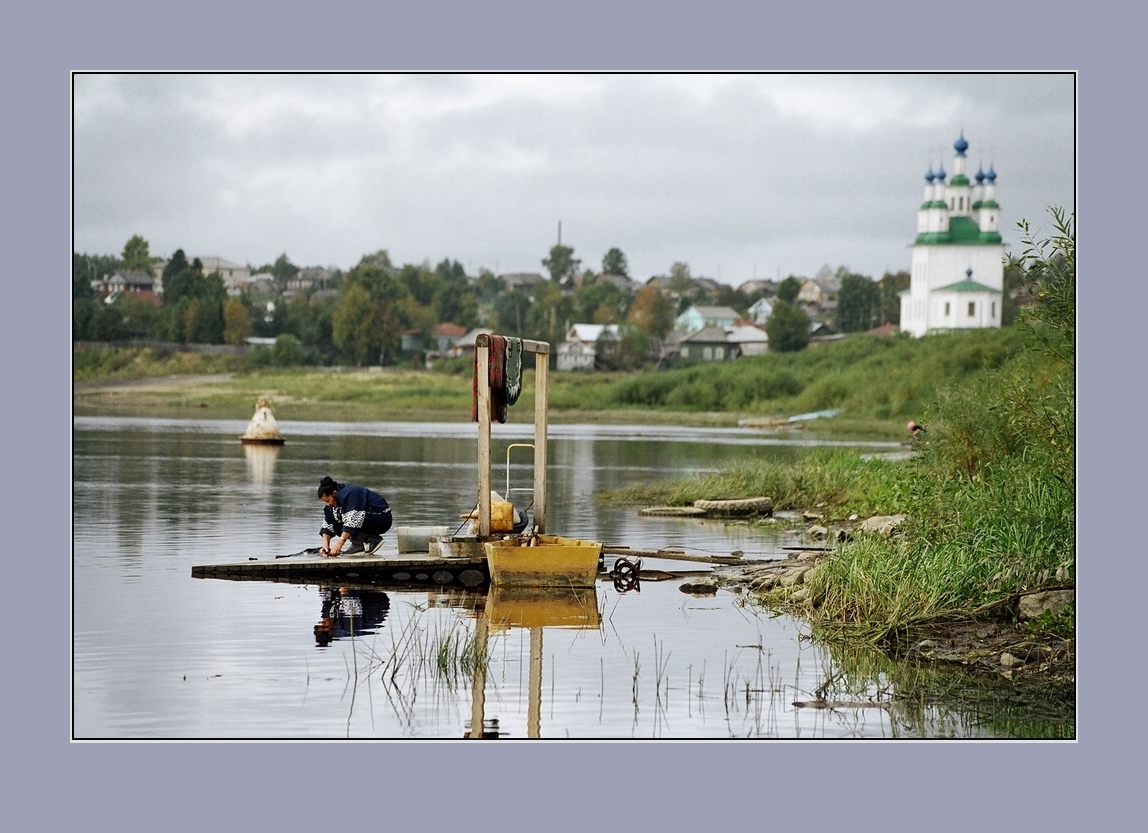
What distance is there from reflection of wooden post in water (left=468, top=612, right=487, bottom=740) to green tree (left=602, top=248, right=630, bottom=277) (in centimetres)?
5621

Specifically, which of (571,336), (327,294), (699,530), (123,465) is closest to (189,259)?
(123,465)

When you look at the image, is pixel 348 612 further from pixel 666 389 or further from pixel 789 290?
pixel 789 290

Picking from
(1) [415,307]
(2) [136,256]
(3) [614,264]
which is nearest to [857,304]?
(3) [614,264]

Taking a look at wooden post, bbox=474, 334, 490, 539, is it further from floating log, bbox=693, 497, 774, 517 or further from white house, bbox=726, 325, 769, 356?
white house, bbox=726, 325, 769, 356

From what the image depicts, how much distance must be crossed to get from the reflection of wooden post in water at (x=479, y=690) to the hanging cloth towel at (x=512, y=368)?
2854 mm

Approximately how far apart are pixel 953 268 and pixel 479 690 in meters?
50.4

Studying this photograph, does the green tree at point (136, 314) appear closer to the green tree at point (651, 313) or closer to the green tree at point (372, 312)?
the green tree at point (372, 312)

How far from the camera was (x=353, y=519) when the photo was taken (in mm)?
15953

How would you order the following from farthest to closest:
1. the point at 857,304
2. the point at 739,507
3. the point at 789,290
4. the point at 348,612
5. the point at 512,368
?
the point at 789,290, the point at 857,304, the point at 739,507, the point at 512,368, the point at 348,612

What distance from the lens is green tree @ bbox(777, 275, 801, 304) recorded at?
77688mm

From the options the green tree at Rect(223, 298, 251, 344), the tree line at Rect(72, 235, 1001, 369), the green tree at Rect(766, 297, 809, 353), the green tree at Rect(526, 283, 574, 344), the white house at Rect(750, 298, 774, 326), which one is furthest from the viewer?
the white house at Rect(750, 298, 774, 326)

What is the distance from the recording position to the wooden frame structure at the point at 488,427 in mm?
15414

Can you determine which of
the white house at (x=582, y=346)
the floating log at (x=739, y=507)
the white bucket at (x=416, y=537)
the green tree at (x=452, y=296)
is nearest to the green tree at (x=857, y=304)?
the white house at (x=582, y=346)

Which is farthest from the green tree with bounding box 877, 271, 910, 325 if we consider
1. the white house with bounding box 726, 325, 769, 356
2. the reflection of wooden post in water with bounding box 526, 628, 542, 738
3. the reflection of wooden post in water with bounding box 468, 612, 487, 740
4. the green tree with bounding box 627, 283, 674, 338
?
the reflection of wooden post in water with bounding box 468, 612, 487, 740
